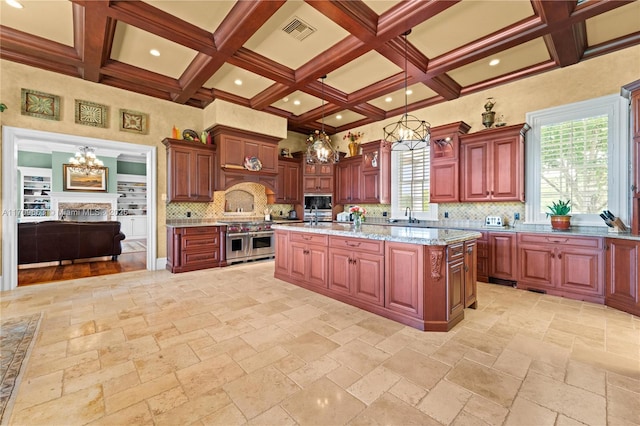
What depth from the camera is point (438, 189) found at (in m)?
5.20

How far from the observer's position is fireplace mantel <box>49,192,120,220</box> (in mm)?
9031

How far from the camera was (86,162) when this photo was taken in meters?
9.09

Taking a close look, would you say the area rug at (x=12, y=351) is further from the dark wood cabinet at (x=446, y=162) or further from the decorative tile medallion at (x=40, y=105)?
the dark wood cabinet at (x=446, y=162)


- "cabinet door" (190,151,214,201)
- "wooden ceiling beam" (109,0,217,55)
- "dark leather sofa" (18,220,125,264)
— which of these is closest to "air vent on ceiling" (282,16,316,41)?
"wooden ceiling beam" (109,0,217,55)

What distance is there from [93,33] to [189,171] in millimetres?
2574

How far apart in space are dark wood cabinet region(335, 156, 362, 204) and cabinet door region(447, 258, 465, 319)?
396cm

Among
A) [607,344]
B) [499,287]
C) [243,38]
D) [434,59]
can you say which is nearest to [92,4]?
[243,38]

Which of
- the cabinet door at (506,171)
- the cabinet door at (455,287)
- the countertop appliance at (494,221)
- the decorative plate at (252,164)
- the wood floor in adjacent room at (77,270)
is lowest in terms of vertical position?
the wood floor in adjacent room at (77,270)

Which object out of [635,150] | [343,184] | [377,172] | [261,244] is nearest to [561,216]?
[635,150]

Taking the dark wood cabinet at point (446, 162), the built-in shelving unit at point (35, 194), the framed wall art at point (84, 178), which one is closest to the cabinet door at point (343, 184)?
the dark wood cabinet at point (446, 162)

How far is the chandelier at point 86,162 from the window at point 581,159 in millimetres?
11744

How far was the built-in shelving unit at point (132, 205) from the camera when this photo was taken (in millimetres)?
10391

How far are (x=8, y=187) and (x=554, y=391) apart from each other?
685 centimetres

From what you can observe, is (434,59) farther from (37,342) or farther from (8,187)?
(8,187)
